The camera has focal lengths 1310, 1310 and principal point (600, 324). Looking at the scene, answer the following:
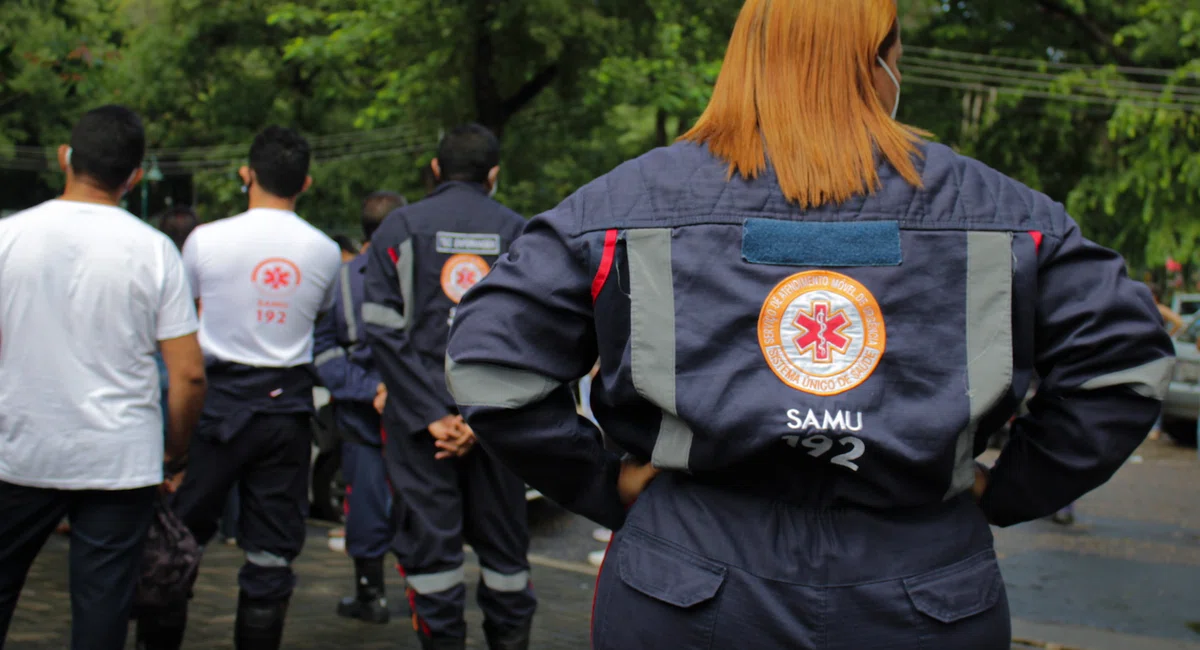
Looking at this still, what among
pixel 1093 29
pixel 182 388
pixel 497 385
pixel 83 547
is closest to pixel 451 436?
pixel 182 388

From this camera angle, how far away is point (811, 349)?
1.89 meters

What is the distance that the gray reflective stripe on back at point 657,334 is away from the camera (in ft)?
6.32

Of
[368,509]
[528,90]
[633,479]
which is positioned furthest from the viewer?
[528,90]

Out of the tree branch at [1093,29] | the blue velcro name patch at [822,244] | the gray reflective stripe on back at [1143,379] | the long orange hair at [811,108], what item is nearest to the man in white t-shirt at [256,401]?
the long orange hair at [811,108]

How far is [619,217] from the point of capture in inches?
78.2

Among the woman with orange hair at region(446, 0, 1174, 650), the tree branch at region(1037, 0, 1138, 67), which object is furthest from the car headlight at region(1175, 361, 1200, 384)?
the woman with orange hair at region(446, 0, 1174, 650)

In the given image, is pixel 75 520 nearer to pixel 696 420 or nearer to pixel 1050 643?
pixel 696 420

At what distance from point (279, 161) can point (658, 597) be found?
11.4 ft

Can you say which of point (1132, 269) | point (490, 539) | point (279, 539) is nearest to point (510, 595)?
point (490, 539)

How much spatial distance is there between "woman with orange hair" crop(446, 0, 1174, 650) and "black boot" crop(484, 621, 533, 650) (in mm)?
2684

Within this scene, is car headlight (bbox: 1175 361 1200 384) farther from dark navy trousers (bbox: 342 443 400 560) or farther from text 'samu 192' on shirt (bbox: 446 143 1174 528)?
text 'samu 192' on shirt (bbox: 446 143 1174 528)

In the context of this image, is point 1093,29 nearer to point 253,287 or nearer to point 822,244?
point 253,287

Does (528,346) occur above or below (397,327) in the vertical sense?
above

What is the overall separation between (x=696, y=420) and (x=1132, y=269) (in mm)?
22903
